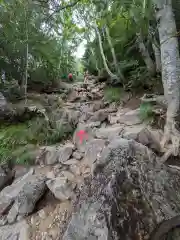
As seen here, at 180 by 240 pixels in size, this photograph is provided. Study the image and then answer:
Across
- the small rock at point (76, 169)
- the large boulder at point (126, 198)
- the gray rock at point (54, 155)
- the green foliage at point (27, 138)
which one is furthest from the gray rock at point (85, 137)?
the large boulder at point (126, 198)

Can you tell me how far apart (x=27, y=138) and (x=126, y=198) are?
111 inches

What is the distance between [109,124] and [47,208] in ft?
7.40

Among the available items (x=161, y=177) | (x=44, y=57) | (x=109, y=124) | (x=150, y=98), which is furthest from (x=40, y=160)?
(x=44, y=57)

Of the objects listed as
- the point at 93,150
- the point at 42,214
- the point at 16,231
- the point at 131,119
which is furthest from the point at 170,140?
the point at 16,231

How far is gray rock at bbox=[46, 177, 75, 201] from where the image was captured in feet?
8.14

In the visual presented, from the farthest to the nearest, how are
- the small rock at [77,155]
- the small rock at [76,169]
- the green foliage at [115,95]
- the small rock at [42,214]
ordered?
the green foliage at [115,95] < the small rock at [77,155] < the small rock at [76,169] < the small rock at [42,214]

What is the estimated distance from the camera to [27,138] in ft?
12.9

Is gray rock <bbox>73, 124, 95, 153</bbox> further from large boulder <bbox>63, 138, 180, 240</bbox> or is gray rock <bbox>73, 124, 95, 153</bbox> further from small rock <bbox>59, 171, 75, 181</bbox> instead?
large boulder <bbox>63, 138, 180, 240</bbox>

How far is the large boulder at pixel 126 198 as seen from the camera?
167cm

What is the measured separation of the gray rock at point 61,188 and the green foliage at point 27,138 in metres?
0.96

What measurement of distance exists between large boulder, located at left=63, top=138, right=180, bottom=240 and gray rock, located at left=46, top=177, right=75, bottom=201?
0.41m

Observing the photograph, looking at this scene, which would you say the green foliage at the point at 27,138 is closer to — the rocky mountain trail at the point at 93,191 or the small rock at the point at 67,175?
the rocky mountain trail at the point at 93,191

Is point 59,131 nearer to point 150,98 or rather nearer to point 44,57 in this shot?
point 150,98

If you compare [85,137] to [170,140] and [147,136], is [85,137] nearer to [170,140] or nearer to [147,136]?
[147,136]
